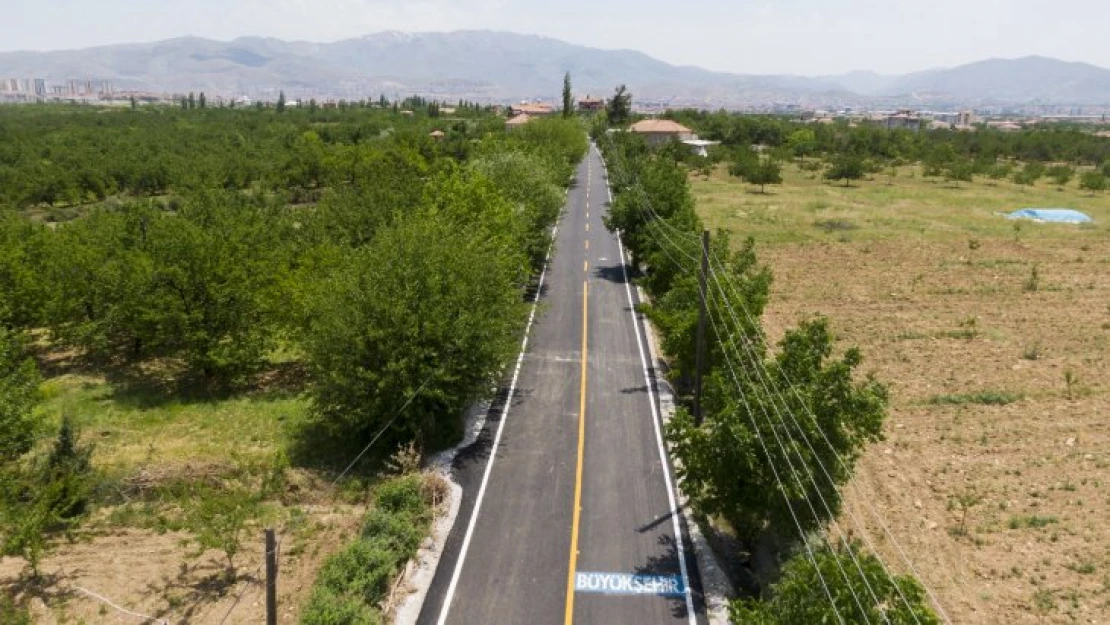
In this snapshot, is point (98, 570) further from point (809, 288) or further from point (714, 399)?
point (809, 288)

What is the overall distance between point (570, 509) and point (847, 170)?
77.5m

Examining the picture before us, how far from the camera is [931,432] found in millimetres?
22531

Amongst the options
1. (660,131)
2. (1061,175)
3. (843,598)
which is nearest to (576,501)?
(843,598)

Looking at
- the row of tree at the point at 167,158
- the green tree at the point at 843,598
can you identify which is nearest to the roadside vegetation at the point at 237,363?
the green tree at the point at 843,598

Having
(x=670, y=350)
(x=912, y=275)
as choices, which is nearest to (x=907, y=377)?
(x=670, y=350)

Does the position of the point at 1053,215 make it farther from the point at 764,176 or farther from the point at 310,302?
the point at 310,302

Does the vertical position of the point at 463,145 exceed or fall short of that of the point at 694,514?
it exceeds it

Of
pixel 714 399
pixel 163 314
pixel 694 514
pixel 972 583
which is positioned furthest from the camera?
pixel 163 314

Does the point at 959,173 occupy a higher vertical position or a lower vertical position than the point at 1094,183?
higher

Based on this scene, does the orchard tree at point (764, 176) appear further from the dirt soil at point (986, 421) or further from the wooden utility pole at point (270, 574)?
the wooden utility pole at point (270, 574)

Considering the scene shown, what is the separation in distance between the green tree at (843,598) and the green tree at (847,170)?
7997cm

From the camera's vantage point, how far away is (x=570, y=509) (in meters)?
18.3

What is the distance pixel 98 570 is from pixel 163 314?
480 inches

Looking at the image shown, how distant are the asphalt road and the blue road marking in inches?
0.9
